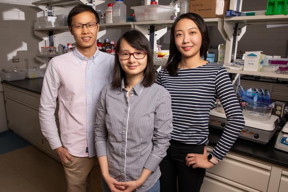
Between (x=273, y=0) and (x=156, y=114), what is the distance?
3.17 ft

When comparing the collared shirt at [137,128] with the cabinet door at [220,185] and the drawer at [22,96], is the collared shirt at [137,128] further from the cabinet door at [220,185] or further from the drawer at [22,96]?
the drawer at [22,96]

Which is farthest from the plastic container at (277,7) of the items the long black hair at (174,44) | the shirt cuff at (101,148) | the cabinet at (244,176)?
the shirt cuff at (101,148)

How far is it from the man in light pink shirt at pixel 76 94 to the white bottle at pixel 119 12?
0.92 m

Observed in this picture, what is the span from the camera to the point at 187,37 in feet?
3.36

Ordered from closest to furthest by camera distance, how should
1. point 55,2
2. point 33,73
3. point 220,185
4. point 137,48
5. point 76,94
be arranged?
1. point 137,48
2. point 76,94
3. point 220,185
4. point 55,2
5. point 33,73

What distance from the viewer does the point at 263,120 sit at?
4.25 feet

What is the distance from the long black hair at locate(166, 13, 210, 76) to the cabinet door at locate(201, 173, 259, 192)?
2.35ft

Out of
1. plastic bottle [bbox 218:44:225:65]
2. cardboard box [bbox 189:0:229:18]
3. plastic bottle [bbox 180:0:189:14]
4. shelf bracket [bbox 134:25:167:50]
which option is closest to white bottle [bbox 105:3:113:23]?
shelf bracket [bbox 134:25:167:50]

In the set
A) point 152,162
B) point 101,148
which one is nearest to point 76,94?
point 101,148

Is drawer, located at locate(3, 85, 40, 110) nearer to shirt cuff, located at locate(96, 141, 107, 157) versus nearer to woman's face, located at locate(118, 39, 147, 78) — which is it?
shirt cuff, located at locate(96, 141, 107, 157)

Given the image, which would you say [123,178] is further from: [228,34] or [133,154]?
[228,34]

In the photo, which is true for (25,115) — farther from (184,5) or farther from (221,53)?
(221,53)

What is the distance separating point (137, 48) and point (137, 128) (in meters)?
0.35

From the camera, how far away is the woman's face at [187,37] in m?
1.02
